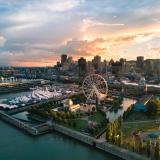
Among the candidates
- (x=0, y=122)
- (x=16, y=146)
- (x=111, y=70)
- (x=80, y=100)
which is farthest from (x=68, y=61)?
(x=16, y=146)

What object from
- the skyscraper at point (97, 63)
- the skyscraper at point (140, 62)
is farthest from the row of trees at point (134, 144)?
the skyscraper at point (97, 63)

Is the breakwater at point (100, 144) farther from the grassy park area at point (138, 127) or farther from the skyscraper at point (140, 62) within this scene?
the skyscraper at point (140, 62)

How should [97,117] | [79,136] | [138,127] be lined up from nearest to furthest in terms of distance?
1. [79,136]
2. [138,127]
3. [97,117]

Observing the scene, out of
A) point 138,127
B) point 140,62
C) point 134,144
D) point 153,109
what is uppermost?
point 140,62

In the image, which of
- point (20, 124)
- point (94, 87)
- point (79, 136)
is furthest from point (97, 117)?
point (94, 87)

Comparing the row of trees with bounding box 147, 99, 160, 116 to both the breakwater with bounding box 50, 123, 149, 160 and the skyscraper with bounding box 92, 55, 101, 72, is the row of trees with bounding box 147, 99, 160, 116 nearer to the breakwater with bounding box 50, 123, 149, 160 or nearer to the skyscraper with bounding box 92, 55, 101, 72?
the breakwater with bounding box 50, 123, 149, 160

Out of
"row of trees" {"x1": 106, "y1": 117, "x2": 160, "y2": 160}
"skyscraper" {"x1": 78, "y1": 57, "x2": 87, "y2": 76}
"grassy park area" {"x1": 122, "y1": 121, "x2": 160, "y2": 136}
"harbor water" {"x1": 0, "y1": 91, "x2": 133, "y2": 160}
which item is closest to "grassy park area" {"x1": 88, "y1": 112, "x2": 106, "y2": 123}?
A: "grassy park area" {"x1": 122, "y1": 121, "x2": 160, "y2": 136}

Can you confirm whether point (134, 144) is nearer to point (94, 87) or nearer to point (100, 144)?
point (100, 144)

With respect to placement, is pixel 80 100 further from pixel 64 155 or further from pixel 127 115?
pixel 64 155
